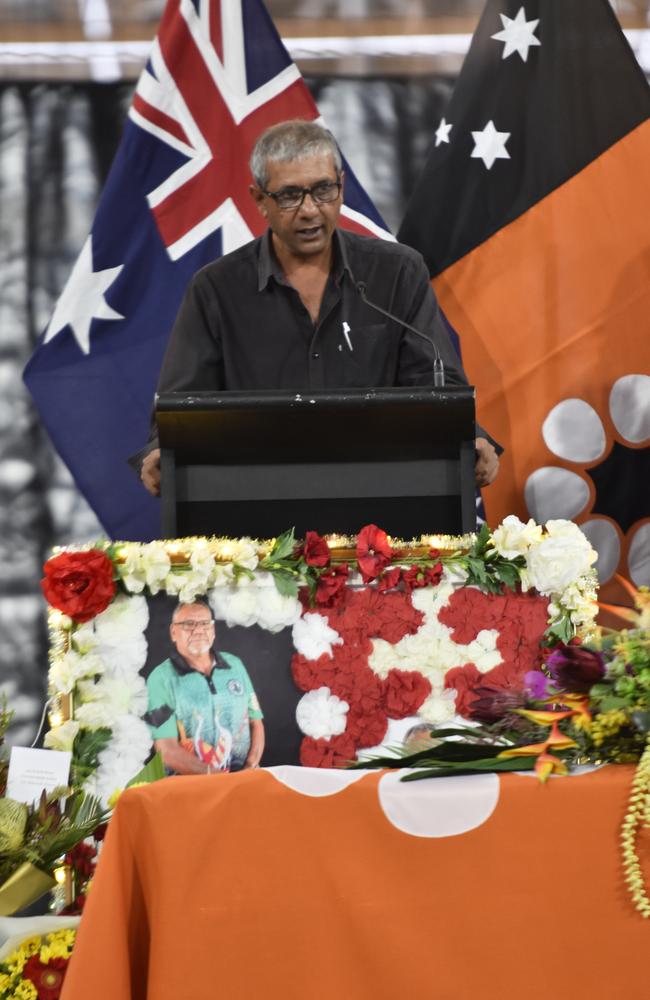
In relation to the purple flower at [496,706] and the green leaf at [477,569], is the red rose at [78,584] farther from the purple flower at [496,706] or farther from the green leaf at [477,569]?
the purple flower at [496,706]

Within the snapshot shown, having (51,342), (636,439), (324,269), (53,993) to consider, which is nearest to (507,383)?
(636,439)

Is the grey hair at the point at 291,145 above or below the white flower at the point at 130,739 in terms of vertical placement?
above

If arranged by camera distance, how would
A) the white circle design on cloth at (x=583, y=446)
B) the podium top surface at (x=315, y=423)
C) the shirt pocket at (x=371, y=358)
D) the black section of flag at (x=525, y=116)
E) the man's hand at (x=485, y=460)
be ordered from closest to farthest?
1. the podium top surface at (x=315, y=423)
2. the man's hand at (x=485, y=460)
3. the shirt pocket at (x=371, y=358)
4. the white circle design on cloth at (x=583, y=446)
5. the black section of flag at (x=525, y=116)

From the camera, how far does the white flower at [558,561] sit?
2.05 metres

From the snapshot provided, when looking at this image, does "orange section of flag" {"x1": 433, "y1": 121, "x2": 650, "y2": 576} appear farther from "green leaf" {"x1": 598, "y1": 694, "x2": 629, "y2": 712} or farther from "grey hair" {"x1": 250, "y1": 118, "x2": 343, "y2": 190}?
"green leaf" {"x1": 598, "y1": 694, "x2": 629, "y2": 712}

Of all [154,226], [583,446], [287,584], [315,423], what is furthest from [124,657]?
[154,226]

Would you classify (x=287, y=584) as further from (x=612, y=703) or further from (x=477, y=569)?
(x=612, y=703)

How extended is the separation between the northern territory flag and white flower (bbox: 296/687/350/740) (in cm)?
178

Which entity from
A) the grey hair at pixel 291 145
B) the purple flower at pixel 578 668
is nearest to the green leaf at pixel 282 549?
the purple flower at pixel 578 668

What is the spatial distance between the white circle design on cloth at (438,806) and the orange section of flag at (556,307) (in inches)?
100

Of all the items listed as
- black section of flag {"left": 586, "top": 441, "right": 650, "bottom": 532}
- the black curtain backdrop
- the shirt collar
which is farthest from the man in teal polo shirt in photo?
the black curtain backdrop

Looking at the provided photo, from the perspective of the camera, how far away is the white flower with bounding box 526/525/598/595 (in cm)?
205

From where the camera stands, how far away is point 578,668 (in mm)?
1321

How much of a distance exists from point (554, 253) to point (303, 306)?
125 centimetres
